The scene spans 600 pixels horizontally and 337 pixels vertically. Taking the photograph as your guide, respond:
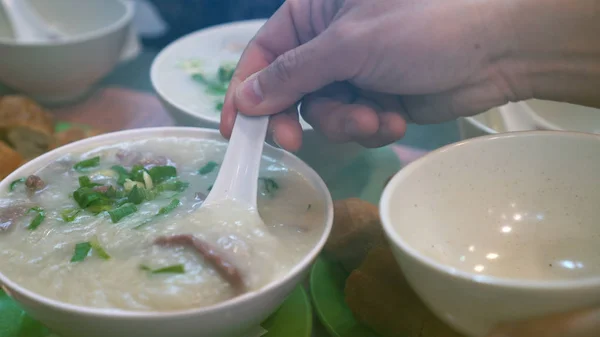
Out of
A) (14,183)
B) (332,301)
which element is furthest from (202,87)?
(332,301)

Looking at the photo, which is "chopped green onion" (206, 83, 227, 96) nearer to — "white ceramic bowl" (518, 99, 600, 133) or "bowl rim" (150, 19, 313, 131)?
Answer: "bowl rim" (150, 19, 313, 131)

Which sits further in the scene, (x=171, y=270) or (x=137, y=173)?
(x=137, y=173)

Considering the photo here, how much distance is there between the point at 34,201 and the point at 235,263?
0.39 metres

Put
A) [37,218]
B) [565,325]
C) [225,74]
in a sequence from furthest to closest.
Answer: [225,74] < [37,218] < [565,325]

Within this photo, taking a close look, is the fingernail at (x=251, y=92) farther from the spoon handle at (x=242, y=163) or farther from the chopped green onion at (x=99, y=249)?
the chopped green onion at (x=99, y=249)

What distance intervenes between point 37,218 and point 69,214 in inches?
1.8

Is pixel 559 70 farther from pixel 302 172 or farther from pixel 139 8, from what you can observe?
pixel 139 8

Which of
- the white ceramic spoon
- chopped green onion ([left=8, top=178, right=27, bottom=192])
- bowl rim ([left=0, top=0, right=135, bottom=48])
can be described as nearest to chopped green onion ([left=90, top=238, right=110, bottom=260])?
chopped green onion ([left=8, top=178, right=27, bottom=192])

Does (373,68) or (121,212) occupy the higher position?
(373,68)

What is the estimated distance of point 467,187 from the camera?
2.93 feet

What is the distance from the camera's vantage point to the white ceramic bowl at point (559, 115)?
131 centimetres

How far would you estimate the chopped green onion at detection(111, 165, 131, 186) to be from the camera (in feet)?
3.03

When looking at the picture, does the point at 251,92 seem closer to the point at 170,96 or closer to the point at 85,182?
the point at 85,182

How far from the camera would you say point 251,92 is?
0.94 metres
